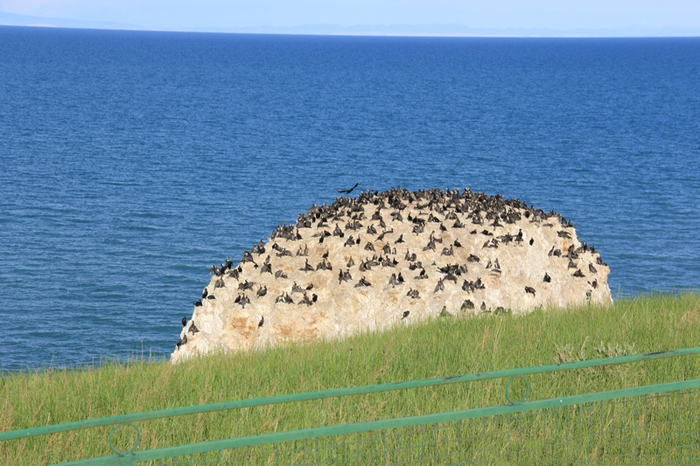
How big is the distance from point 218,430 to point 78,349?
2077 cm

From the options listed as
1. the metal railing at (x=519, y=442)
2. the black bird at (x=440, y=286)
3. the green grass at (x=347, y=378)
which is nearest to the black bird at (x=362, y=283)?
the black bird at (x=440, y=286)

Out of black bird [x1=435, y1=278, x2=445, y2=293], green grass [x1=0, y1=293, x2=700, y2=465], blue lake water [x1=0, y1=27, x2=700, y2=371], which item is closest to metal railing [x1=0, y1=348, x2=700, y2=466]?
green grass [x1=0, y1=293, x2=700, y2=465]

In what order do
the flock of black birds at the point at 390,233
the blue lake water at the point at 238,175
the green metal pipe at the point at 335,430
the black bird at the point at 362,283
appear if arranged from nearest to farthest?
the green metal pipe at the point at 335,430
the black bird at the point at 362,283
the flock of black birds at the point at 390,233
the blue lake water at the point at 238,175

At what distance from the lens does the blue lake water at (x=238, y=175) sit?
32562mm

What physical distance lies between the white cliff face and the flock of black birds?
26mm

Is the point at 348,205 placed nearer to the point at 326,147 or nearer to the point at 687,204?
the point at 687,204

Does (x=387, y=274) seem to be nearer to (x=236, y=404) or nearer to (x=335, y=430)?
(x=236, y=404)

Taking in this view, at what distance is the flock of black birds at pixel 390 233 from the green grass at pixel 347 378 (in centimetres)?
250

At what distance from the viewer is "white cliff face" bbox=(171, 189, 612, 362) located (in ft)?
48.6

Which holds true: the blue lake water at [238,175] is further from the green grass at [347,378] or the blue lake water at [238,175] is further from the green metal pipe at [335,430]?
the green metal pipe at [335,430]

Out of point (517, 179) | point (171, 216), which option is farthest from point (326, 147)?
point (171, 216)

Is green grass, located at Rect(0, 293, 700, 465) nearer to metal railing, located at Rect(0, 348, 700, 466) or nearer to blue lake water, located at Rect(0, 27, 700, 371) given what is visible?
metal railing, located at Rect(0, 348, 700, 466)

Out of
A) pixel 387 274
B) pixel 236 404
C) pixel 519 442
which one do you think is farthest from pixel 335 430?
pixel 387 274

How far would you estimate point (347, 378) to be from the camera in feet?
34.2
